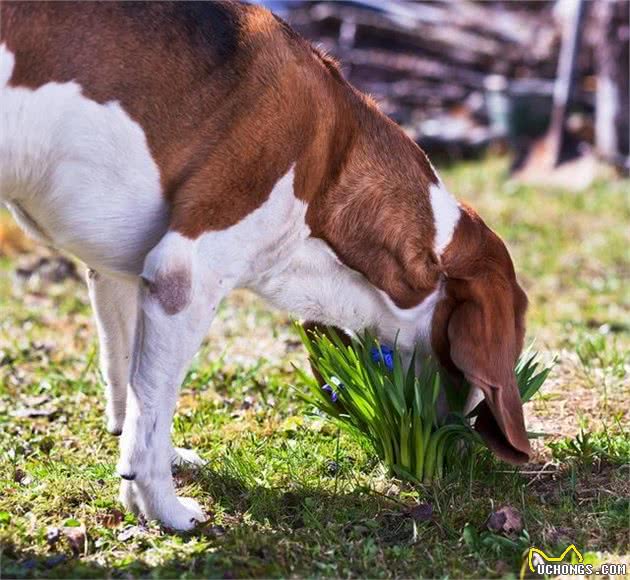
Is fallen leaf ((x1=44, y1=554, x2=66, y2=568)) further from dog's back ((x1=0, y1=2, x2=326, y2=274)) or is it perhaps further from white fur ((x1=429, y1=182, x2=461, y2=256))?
white fur ((x1=429, y1=182, x2=461, y2=256))

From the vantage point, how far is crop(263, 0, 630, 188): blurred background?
34.5 feet

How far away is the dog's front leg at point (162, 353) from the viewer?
326cm

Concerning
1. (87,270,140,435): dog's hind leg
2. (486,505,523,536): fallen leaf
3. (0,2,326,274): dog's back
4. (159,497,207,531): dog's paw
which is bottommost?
(159,497,207,531): dog's paw

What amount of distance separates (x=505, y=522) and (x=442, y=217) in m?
1.02

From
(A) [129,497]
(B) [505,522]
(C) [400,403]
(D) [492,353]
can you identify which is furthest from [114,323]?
(B) [505,522]

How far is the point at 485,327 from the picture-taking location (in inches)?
139

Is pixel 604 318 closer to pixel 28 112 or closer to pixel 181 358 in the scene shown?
pixel 181 358

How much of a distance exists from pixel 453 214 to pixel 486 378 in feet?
1.94

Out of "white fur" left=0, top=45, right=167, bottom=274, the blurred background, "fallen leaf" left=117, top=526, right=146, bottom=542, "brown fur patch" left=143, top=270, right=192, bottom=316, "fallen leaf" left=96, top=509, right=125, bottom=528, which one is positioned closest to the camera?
"white fur" left=0, top=45, right=167, bottom=274

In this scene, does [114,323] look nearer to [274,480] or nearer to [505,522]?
[274,480]

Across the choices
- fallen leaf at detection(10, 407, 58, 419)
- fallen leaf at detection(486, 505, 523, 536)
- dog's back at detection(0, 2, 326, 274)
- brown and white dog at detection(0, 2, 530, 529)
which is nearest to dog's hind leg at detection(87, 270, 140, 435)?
brown and white dog at detection(0, 2, 530, 529)

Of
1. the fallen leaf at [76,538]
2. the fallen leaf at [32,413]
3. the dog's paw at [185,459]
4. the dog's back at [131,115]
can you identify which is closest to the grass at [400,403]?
the dog's paw at [185,459]

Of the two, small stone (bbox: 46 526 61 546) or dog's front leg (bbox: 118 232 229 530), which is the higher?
dog's front leg (bbox: 118 232 229 530)

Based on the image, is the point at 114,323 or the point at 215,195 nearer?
the point at 215,195
